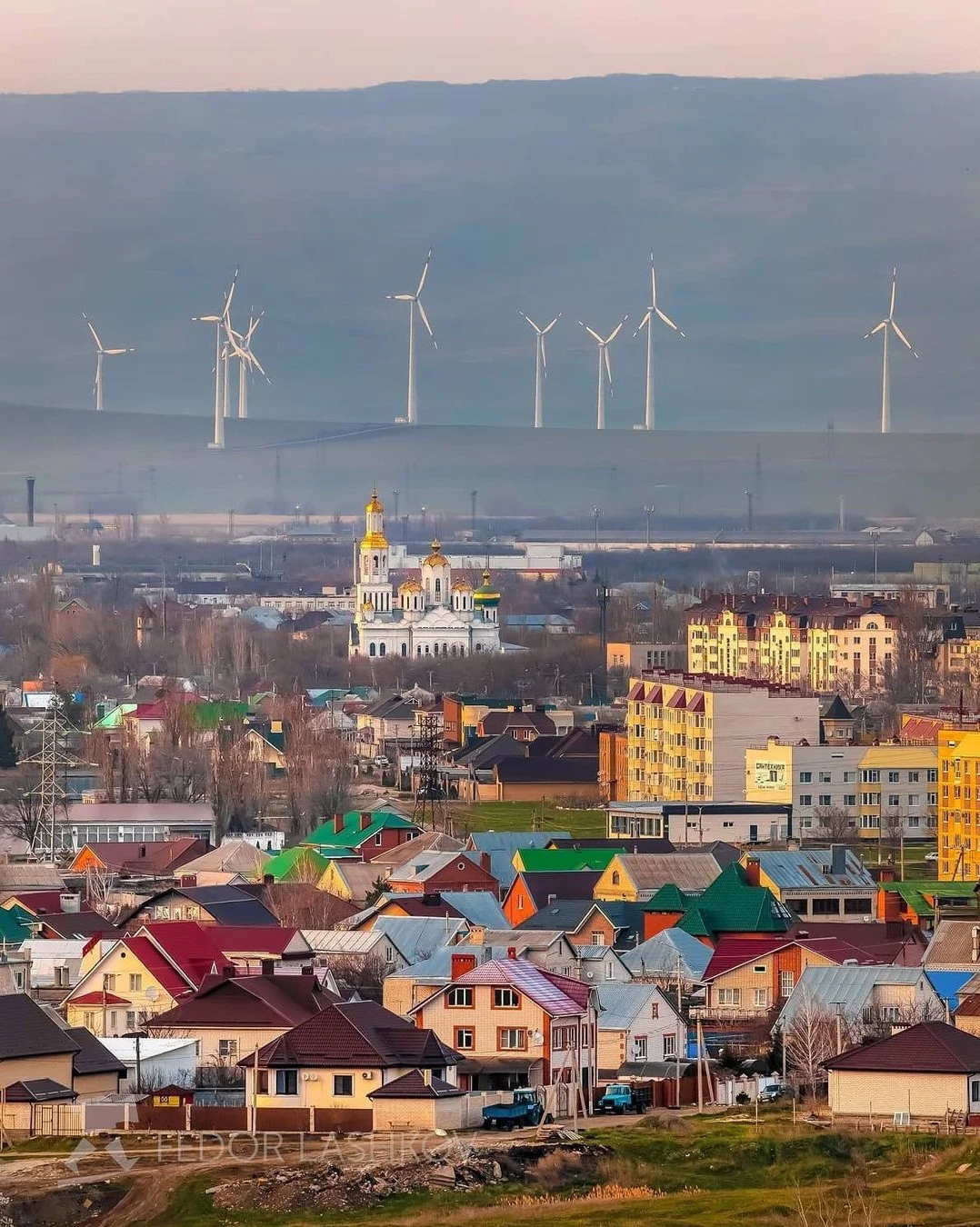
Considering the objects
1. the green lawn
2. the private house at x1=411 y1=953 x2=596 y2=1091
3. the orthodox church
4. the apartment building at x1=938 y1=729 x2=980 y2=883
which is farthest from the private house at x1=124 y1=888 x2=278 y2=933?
the orthodox church

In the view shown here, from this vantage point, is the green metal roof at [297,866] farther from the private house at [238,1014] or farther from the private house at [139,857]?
the private house at [238,1014]

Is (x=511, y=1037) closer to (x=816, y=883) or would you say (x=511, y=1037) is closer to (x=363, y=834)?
(x=816, y=883)

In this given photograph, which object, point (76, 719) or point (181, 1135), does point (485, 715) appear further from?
point (181, 1135)

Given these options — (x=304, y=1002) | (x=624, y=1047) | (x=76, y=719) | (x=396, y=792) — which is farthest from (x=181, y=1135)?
(x=76, y=719)

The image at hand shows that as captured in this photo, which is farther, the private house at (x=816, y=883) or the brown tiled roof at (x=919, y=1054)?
the private house at (x=816, y=883)

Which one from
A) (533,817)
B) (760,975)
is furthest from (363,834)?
(760,975)

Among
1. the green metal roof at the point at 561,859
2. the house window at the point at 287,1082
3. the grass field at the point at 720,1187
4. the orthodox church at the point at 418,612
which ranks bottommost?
the grass field at the point at 720,1187

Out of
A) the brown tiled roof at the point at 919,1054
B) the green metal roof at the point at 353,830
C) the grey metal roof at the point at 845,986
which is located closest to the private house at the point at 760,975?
the grey metal roof at the point at 845,986

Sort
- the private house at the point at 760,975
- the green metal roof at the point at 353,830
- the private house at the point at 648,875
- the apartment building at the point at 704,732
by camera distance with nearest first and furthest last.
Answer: the private house at the point at 760,975 → the private house at the point at 648,875 → the green metal roof at the point at 353,830 → the apartment building at the point at 704,732
